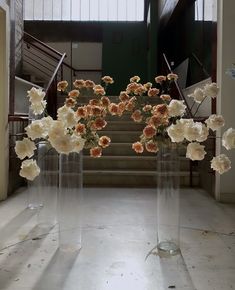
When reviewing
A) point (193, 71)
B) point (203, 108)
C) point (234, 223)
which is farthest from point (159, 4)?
point (234, 223)

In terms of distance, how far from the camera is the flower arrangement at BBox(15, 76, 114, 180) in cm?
201

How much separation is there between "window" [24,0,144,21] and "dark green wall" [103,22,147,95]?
0.31m

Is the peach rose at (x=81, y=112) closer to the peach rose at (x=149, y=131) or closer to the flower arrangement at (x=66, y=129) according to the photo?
the flower arrangement at (x=66, y=129)

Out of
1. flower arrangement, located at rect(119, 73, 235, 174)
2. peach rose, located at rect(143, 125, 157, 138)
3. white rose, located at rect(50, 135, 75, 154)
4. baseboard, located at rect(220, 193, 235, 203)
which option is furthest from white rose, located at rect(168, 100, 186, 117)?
baseboard, located at rect(220, 193, 235, 203)

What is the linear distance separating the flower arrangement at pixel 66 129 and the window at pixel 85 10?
29.1ft

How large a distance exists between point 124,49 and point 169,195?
8658 millimetres

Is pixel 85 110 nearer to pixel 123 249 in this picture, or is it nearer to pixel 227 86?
pixel 123 249

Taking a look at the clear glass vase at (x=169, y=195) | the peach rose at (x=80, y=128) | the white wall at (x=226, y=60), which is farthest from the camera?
the white wall at (x=226, y=60)

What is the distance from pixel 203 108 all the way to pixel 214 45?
1.12 m

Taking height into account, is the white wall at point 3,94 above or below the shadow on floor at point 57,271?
above

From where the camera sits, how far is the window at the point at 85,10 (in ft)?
34.7

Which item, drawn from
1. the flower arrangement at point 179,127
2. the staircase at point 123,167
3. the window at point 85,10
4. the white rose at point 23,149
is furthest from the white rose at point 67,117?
the window at point 85,10

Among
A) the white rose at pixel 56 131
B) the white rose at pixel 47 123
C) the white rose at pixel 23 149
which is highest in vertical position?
the white rose at pixel 47 123

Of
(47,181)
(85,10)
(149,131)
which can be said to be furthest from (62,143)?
(85,10)
